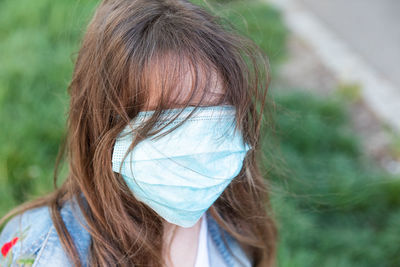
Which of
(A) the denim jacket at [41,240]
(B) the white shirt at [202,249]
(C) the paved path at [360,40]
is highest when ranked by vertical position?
(C) the paved path at [360,40]

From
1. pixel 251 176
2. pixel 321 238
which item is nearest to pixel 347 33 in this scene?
pixel 321 238

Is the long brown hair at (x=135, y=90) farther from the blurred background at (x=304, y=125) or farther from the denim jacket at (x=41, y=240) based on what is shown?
the blurred background at (x=304, y=125)

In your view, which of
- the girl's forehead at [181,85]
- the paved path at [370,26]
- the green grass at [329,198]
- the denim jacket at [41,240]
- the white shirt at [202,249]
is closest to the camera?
the girl's forehead at [181,85]

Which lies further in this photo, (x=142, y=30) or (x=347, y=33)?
(x=347, y=33)

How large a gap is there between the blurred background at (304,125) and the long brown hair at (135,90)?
26 centimetres

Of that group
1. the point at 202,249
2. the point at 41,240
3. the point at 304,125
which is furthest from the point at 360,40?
the point at 41,240

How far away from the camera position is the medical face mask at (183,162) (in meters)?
1.06

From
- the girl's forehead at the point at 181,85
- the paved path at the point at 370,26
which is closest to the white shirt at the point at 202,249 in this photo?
the girl's forehead at the point at 181,85

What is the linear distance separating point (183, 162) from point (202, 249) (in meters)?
0.37

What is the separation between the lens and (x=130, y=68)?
1.06 m

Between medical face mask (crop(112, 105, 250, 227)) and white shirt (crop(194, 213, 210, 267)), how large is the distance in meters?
0.21

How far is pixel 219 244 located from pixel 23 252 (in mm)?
601

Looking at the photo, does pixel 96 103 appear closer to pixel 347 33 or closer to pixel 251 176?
pixel 251 176

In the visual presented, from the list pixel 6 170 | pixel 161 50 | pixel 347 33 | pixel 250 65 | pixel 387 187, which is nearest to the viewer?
pixel 161 50
